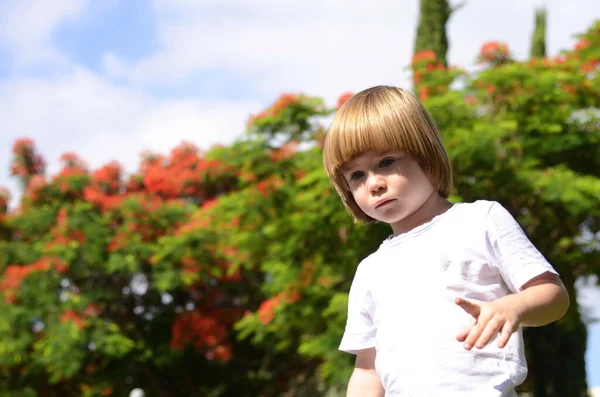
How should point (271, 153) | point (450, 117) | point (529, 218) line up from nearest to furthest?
point (450, 117), point (529, 218), point (271, 153)

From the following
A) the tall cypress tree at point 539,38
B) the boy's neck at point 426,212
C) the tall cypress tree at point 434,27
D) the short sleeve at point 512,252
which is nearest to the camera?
the short sleeve at point 512,252

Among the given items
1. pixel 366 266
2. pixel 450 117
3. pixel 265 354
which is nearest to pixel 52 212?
pixel 265 354

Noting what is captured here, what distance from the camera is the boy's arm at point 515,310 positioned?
74.2 inches

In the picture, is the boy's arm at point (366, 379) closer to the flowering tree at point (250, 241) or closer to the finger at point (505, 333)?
the finger at point (505, 333)

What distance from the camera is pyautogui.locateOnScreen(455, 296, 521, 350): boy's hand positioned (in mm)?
1874

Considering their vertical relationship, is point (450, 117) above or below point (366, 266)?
below

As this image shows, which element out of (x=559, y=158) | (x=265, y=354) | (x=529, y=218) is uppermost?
(x=559, y=158)

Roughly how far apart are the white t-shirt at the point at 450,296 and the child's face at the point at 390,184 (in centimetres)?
7

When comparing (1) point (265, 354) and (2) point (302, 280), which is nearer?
(2) point (302, 280)

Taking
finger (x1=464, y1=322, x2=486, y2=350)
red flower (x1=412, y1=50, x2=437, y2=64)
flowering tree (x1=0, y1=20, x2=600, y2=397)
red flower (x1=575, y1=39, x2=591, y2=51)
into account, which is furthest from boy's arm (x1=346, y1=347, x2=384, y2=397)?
red flower (x1=575, y1=39, x2=591, y2=51)

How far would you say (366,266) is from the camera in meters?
2.41

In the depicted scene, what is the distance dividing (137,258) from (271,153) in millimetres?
4331

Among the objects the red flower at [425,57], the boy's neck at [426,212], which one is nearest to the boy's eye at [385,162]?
the boy's neck at [426,212]

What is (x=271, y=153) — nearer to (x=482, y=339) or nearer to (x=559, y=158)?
(x=559, y=158)
